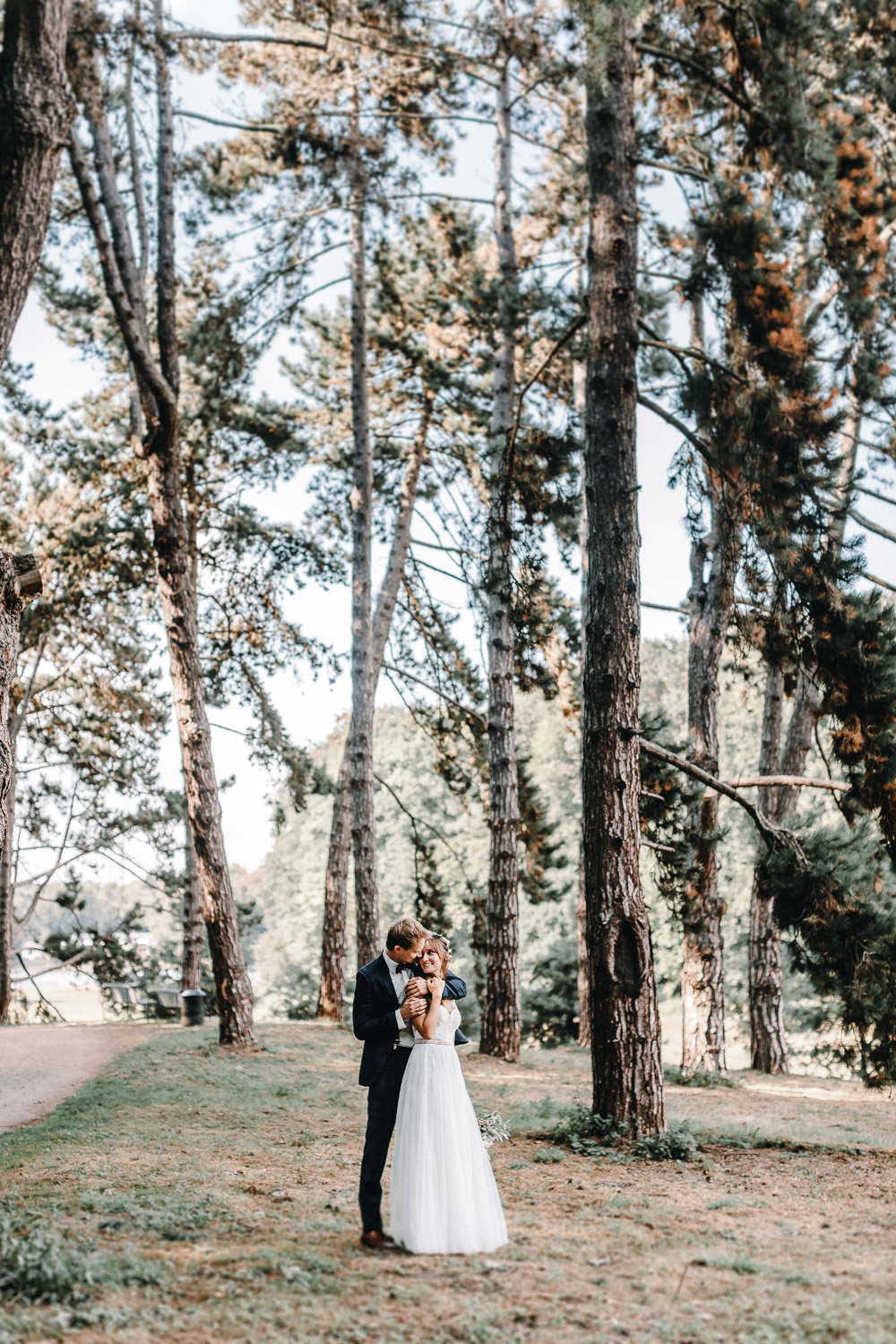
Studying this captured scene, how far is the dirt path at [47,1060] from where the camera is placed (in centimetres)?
952

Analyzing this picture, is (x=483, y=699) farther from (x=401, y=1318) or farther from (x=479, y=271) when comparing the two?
(x=401, y=1318)

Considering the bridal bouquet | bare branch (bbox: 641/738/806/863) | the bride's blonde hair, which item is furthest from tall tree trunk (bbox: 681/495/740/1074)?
the bride's blonde hair

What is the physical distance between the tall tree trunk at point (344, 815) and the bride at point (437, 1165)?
13.1 meters

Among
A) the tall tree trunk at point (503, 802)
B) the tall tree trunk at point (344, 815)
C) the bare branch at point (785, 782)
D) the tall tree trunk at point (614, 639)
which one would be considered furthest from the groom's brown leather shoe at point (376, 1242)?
the tall tree trunk at point (344, 815)

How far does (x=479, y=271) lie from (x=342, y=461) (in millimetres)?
4732

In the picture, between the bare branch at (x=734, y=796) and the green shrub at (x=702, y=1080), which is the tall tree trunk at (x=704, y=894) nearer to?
the green shrub at (x=702, y=1080)

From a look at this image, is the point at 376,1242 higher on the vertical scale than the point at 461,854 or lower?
lower

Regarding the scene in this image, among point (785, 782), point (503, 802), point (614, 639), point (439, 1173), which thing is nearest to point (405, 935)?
point (439, 1173)

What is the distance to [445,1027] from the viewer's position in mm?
5098

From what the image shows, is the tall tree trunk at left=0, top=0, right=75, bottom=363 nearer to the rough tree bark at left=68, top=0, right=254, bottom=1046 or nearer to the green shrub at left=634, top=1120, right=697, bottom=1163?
the rough tree bark at left=68, top=0, right=254, bottom=1046

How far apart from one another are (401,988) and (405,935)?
0.27 meters

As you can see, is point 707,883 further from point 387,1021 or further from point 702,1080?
point 387,1021

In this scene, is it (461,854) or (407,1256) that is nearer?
(407,1256)

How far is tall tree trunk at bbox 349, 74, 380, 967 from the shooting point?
15.8 meters
